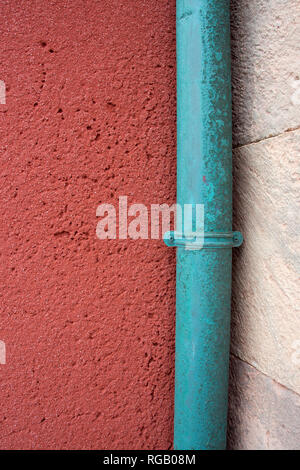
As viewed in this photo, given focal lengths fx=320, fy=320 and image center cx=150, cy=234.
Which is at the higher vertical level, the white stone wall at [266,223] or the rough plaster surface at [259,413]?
the white stone wall at [266,223]

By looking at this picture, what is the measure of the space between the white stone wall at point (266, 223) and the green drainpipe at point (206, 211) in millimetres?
67

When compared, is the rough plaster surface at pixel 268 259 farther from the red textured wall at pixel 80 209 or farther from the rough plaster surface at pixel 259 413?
the red textured wall at pixel 80 209

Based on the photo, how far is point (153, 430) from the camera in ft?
3.16

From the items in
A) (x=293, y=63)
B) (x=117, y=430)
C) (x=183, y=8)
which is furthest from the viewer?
(x=117, y=430)

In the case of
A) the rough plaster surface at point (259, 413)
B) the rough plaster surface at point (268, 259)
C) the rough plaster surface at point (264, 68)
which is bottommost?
the rough plaster surface at point (259, 413)

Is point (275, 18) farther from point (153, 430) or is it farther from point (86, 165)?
point (153, 430)

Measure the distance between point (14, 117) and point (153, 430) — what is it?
995 millimetres

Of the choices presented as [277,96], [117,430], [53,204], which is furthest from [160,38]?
[117,430]

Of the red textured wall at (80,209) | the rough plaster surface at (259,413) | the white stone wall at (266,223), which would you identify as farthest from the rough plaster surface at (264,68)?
the rough plaster surface at (259,413)

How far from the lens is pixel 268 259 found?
0.79 metres

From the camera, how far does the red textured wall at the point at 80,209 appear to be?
35.1 inches
